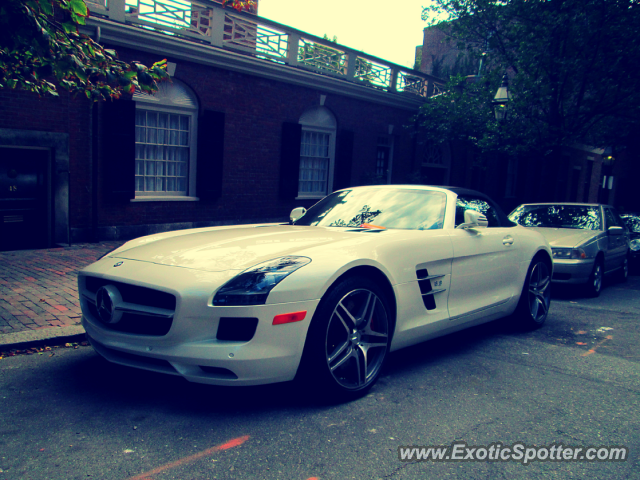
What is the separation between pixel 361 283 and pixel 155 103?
29.3 feet

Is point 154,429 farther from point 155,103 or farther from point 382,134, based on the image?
point 382,134

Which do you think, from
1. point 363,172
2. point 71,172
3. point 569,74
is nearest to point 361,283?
point 71,172

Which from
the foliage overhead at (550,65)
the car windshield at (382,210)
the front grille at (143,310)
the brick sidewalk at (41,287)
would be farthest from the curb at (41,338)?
the foliage overhead at (550,65)

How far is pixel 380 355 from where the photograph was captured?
380 cm

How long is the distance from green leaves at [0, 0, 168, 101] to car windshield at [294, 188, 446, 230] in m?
2.05

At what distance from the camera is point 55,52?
478cm

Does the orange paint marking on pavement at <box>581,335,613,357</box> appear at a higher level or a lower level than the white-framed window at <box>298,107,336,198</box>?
lower

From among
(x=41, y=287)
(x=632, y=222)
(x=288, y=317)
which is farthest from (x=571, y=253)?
(x=41, y=287)

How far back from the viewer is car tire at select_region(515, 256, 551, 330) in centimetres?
560

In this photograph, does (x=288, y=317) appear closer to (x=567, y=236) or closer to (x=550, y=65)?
(x=567, y=236)

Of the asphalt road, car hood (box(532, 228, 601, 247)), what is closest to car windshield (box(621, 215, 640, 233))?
car hood (box(532, 228, 601, 247))
